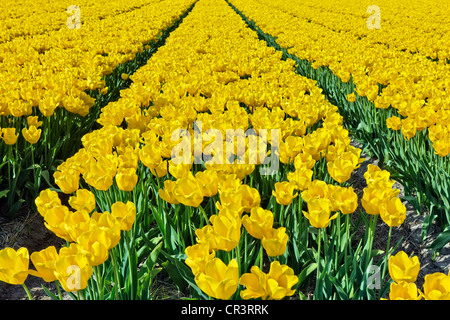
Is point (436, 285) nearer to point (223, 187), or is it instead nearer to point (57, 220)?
point (223, 187)

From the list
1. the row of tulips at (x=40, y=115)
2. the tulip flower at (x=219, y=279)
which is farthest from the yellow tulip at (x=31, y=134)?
the tulip flower at (x=219, y=279)

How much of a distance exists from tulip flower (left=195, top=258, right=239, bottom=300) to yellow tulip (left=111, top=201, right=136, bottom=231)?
16.4 inches

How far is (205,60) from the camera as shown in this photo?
17.1 feet

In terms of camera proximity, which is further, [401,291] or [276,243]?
[276,243]

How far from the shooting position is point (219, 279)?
44.7 inches

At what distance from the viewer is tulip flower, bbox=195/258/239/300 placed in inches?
42.5

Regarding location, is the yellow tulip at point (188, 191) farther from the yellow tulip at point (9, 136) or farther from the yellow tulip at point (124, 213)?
the yellow tulip at point (9, 136)

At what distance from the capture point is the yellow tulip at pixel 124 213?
4.55 feet

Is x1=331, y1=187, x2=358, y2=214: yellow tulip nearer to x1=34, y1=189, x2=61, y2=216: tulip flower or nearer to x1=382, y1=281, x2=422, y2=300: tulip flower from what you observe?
x1=382, y1=281, x2=422, y2=300: tulip flower

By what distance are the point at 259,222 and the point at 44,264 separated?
0.71 metres

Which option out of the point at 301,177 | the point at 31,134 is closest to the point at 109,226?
the point at 301,177

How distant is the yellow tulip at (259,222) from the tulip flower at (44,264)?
64cm

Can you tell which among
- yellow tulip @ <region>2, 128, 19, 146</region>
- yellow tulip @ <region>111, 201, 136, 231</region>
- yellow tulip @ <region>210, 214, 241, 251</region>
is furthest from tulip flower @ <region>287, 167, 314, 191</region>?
yellow tulip @ <region>2, 128, 19, 146</region>
